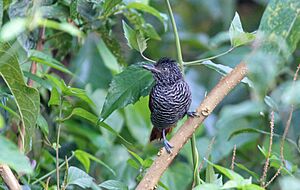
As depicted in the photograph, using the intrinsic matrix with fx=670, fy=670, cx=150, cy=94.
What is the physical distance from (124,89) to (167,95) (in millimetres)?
585

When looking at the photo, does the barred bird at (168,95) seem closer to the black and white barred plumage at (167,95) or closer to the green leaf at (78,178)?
the black and white barred plumage at (167,95)

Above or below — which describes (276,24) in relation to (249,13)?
below

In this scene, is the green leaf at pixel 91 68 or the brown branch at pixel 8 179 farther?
the green leaf at pixel 91 68

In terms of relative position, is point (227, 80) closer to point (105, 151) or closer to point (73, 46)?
point (73, 46)

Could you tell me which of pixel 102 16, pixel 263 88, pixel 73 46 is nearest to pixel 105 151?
pixel 73 46

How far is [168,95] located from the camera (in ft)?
7.66

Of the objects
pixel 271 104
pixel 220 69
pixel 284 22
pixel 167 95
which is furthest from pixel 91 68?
pixel 284 22

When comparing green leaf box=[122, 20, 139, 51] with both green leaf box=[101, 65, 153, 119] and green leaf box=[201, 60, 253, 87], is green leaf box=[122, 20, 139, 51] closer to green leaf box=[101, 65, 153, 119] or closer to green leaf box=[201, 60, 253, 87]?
green leaf box=[101, 65, 153, 119]

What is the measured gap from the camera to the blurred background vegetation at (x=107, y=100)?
1.32m

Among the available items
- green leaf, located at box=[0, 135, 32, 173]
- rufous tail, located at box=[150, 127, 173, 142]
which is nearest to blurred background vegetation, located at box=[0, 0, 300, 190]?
green leaf, located at box=[0, 135, 32, 173]

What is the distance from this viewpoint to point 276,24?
3.53 feet

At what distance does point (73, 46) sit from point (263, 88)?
156 centimetres

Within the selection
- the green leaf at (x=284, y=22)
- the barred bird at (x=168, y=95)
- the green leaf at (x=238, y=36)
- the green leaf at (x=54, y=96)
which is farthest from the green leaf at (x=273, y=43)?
the barred bird at (x=168, y=95)

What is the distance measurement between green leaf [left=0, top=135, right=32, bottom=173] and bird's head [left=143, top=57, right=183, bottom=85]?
50.1 inches
